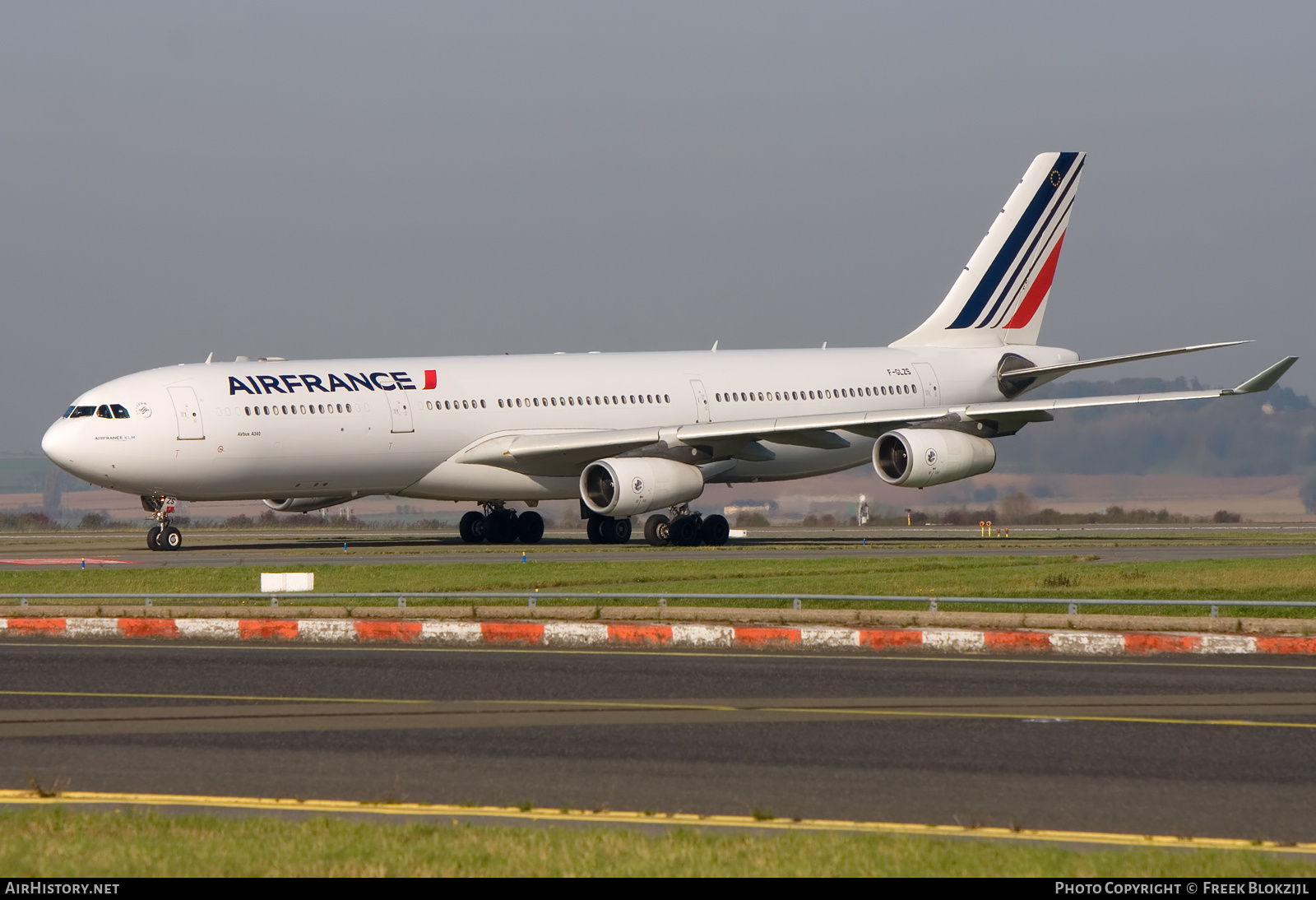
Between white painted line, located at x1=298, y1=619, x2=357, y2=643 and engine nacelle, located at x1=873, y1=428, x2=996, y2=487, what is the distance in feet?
63.0

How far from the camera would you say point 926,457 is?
3653cm

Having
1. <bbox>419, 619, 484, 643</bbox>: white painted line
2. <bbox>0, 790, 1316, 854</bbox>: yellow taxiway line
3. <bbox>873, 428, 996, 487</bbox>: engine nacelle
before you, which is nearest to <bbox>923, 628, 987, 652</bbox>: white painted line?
<bbox>419, 619, 484, 643</bbox>: white painted line

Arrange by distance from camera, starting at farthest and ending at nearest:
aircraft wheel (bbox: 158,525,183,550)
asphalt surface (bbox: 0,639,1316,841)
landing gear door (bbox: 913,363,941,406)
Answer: landing gear door (bbox: 913,363,941,406), aircraft wheel (bbox: 158,525,183,550), asphalt surface (bbox: 0,639,1316,841)

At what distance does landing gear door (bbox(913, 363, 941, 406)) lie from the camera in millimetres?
43844

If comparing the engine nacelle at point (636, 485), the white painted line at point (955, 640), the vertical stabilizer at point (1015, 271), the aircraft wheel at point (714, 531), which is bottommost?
the white painted line at point (955, 640)

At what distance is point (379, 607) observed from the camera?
21.7 meters

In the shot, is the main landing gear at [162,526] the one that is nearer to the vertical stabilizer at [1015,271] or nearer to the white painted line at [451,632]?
the white painted line at [451,632]

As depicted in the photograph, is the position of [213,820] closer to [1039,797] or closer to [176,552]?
[1039,797]

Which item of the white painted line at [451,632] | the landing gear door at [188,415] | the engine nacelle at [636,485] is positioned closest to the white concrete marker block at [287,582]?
the white painted line at [451,632]

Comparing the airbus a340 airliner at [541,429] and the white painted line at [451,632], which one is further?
the airbus a340 airliner at [541,429]

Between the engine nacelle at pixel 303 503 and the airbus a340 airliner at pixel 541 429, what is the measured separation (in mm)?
59

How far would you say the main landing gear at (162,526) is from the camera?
36000 mm

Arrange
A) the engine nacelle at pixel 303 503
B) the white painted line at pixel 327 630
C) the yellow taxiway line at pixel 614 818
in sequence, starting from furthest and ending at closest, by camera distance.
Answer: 1. the engine nacelle at pixel 303 503
2. the white painted line at pixel 327 630
3. the yellow taxiway line at pixel 614 818

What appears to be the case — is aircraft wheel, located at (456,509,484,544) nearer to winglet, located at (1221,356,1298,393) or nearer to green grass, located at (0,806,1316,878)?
winglet, located at (1221,356,1298,393)
